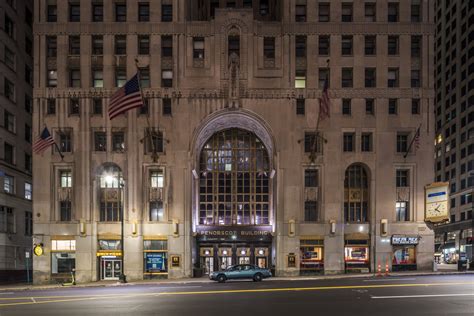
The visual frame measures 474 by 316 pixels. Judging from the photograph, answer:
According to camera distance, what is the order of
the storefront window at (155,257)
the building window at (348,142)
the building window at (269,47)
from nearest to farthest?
the storefront window at (155,257) < the building window at (348,142) < the building window at (269,47)

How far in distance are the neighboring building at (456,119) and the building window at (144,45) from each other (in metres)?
66.5

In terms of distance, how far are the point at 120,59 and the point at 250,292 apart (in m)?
29.7

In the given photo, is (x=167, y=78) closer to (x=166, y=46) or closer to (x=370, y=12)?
(x=166, y=46)

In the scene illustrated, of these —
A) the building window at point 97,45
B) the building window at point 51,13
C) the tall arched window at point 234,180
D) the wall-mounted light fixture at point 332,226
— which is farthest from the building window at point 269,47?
the building window at point 51,13

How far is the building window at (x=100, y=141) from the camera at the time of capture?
4725cm

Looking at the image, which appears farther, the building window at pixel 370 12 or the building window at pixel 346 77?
the building window at pixel 370 12

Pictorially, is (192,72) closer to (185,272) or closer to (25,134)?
(185,272)

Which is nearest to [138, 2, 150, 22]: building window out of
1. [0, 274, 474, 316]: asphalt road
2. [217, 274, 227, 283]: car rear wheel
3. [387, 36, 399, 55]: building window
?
[387, 36, 399, 55]: building window

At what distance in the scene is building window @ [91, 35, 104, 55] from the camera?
4794 centimetres

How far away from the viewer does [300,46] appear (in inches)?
1901

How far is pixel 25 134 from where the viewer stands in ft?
185

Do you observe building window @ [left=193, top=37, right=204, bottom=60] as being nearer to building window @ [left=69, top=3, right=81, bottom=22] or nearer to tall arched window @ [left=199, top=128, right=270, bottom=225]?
tall arched window @ [left=199, top=128, right=270, bottom=225]

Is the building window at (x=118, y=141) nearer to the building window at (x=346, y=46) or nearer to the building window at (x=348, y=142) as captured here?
the building window at (x=348, y=142)

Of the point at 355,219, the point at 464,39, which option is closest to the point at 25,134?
the point at 355,219
